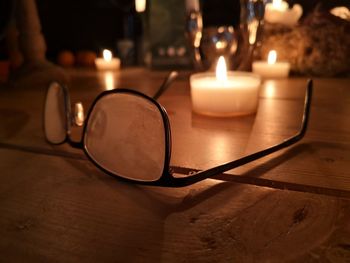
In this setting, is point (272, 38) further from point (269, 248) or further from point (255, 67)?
point (269, 248)

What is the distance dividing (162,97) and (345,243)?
553 mm

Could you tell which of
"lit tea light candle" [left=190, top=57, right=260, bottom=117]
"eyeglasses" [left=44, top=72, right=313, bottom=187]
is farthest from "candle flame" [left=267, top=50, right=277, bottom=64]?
"eyeglasses" [left=44, top=72, right=313, bottom=187]

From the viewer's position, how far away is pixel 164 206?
0.25 meters

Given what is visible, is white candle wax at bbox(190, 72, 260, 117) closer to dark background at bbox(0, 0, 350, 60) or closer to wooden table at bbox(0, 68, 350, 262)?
wooden table at bbox(0, 68, 350, 262)

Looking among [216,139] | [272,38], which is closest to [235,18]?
[272,38]

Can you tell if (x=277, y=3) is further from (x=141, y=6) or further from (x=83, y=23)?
(x=83, y=23)

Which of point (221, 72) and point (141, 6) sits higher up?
point (141, 6)

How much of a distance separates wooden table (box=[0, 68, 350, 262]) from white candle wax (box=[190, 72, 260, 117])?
0.24ft

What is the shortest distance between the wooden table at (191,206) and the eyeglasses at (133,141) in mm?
13

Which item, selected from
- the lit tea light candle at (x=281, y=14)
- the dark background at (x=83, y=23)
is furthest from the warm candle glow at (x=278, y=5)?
the dark background at (x=83, y=23)

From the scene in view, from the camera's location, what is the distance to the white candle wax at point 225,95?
501mm

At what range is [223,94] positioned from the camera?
1.64ft

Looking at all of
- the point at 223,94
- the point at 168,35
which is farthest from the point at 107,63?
Answer: the point at 223,94

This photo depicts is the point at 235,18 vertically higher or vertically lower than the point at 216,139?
higher
